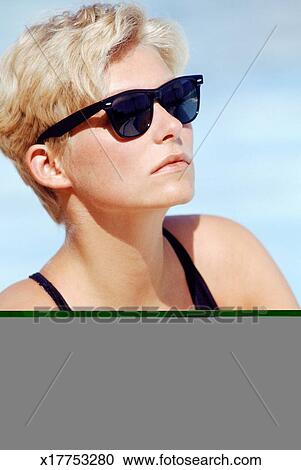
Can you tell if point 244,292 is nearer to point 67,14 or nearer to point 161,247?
point 161,247

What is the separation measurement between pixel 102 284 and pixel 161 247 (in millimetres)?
237

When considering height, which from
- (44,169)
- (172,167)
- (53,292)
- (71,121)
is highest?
(71,121)

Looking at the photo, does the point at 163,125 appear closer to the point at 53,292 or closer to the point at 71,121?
the point at 71,121

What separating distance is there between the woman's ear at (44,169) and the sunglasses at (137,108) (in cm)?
12

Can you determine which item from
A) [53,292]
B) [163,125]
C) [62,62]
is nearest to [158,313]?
[53,292]

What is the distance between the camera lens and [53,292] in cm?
282

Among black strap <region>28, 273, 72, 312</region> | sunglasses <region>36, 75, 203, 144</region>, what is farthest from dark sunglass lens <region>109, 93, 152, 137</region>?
black strap <region>28, 273, 72, 312</region>

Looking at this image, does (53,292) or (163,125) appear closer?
(163,125)

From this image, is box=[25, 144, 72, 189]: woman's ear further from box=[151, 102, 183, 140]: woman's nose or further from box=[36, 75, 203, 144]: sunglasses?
box=[151, 102, 183, 140]: woman's nose

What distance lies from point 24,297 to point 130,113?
65 centimetres

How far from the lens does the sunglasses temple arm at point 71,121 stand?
8.87 ft

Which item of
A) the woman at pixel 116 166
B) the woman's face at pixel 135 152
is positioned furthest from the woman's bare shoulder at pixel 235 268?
the woman's face at pixel 135 152

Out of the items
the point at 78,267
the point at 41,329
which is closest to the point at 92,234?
the point at 78,267

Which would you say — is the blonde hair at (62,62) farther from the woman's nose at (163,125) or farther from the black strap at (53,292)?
the black strap at (53,292)
